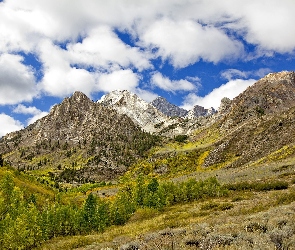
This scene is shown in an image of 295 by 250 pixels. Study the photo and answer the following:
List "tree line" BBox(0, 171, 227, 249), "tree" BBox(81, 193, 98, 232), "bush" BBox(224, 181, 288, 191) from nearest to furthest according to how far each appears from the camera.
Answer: "tree line" BBox(0, 171, 227, 249) < "tree" BBox(81, 193, 98, 232) < "bush" BBox(224, 181, 288, 191)

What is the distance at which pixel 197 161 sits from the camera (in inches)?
7598

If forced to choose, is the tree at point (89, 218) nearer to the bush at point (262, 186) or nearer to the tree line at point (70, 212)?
the tree line at point (70, 212)

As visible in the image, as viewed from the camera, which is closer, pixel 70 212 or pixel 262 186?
pixel 70 212

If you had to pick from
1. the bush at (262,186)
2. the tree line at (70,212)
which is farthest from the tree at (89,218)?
the bush at (262,186)

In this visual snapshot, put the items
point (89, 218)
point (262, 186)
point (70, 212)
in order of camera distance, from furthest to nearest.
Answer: point (262, 186), point (89, 218), point (70, 212)

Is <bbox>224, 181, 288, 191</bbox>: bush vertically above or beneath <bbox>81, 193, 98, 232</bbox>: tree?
above

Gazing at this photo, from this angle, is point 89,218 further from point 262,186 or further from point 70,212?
point 262,186

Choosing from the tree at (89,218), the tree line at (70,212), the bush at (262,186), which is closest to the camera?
the tree line at (70,212)

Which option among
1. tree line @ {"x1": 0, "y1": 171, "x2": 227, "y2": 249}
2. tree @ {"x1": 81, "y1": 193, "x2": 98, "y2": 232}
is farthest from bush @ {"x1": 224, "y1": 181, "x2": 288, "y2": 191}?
tree @ {"x1": 81, "y1": 193, "x2": 98, "y2": 232}

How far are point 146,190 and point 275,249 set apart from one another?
5826cm

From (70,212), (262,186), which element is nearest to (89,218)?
(70,212)

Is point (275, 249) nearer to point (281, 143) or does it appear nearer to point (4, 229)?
point (4, 229)

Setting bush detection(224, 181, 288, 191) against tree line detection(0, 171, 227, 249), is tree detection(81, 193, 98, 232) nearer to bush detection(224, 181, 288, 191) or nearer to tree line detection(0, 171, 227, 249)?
tree line detection(0, 171, 227, 249)

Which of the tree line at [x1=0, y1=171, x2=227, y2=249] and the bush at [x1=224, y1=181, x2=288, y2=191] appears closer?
the tree line at [x1=0, y1=171, x2=227, y2=249]
